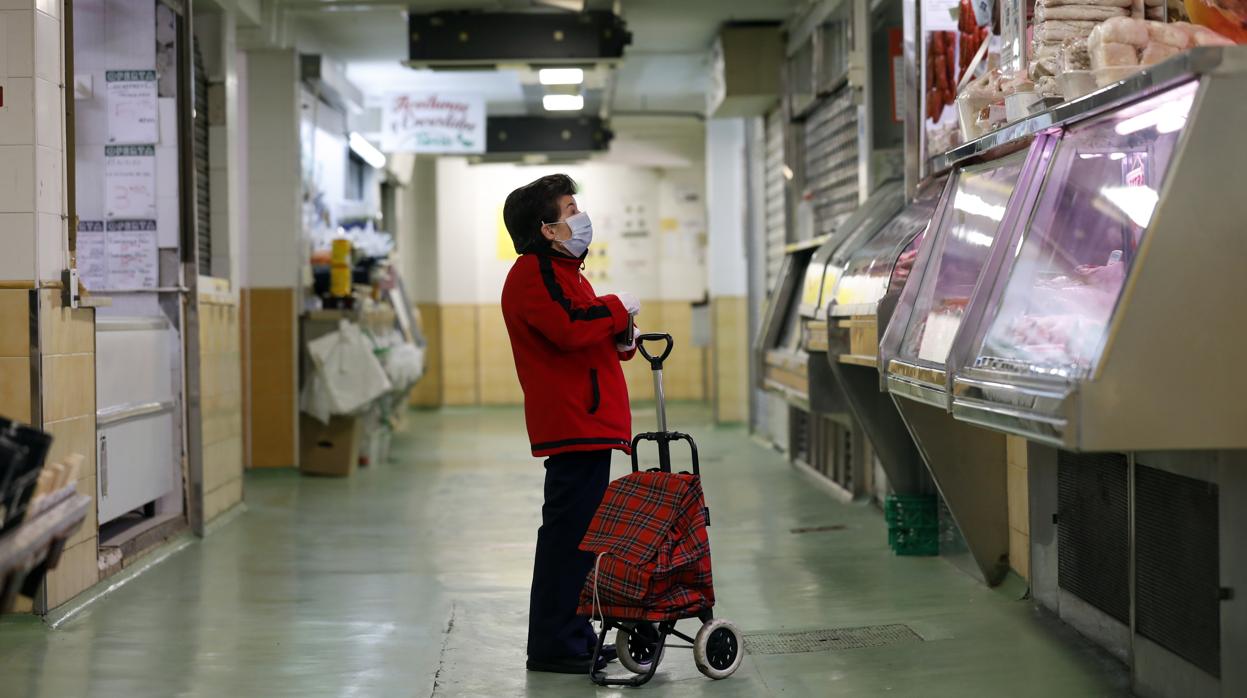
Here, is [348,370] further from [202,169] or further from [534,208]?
[534,208]

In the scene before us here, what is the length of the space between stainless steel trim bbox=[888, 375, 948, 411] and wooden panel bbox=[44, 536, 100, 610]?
10.00 feet

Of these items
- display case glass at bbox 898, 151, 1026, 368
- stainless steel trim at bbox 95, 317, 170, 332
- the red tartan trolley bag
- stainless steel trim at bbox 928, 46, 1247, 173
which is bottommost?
the red tartan trolley bag

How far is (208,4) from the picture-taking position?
7.57m

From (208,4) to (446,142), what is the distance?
4.56 meters

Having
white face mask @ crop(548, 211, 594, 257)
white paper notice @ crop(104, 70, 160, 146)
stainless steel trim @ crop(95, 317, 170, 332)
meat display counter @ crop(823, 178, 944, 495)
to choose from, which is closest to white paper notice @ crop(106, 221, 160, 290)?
stainless steel trim @ crop(95, 317, 170, 332)

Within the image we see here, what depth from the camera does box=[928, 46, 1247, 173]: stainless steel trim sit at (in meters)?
2.58

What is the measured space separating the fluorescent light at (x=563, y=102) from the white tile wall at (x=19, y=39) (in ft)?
23.8

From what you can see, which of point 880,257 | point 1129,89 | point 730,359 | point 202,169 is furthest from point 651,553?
point 730,359

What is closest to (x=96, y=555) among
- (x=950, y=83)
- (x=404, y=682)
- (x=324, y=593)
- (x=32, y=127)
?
(x=324, y=593)

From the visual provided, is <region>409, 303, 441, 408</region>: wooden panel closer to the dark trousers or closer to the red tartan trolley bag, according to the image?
the dark trousers

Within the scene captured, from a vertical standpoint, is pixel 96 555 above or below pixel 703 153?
below

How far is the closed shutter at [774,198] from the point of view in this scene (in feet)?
33.7

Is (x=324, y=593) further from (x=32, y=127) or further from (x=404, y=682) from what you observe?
(x=32, y=127)

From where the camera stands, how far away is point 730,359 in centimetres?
1326
